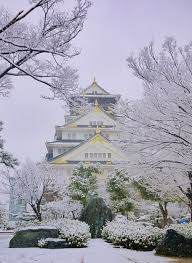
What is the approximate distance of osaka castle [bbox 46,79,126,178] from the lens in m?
41.3

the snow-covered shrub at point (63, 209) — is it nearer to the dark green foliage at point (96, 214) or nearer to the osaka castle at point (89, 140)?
the osaka castle at point (89, 140)

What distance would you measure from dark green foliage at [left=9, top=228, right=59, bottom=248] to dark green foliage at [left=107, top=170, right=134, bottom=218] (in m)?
13.5

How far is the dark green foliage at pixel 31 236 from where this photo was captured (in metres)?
14.1

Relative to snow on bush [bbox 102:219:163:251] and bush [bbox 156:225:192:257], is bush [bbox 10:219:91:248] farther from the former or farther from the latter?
bush [bbox 156:225:192:257]

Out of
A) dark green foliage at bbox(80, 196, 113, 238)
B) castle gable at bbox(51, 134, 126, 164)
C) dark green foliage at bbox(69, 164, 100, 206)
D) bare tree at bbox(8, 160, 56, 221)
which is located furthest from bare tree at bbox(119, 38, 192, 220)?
castle gable at bbox(51, 134, 126, 164)

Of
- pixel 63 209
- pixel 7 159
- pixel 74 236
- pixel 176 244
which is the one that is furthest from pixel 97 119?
pixel 176 244

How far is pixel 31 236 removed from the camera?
46.7ft

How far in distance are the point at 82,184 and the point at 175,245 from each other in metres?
18.0

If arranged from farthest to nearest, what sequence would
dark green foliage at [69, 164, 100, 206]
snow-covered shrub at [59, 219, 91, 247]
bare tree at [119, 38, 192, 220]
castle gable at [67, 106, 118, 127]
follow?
castle gable at [67, 106, 118, 127] → dark green foliage at [69, 164, 100, 206] → snow-covered shrub at [59, 219, 91, 247] → bare tree at [119, 38, 192, 220]

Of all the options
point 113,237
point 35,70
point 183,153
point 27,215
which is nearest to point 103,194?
point 27,215

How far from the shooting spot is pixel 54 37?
30.2ft

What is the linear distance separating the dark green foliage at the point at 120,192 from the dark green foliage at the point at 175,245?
51.2ft

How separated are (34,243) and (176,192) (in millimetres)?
9172

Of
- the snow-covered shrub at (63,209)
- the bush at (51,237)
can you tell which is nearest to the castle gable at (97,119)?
the snow-covered shrub at (63,209)
